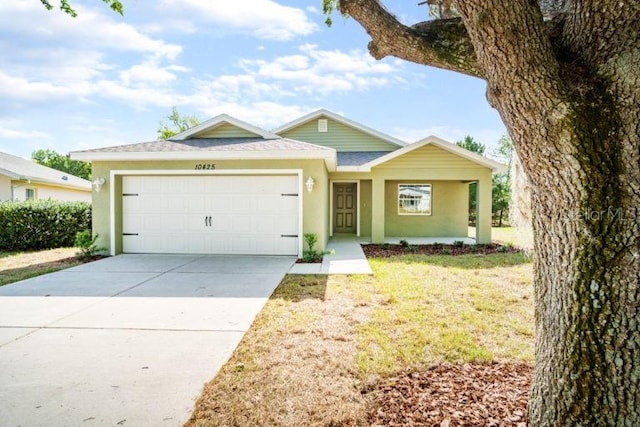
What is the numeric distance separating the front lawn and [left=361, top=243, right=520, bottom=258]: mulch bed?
3941mm

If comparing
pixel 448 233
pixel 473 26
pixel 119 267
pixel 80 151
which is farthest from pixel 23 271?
pixel 448 233

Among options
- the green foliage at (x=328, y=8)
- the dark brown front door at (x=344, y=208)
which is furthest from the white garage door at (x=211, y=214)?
the dark brown front door at (x=344, y=208)

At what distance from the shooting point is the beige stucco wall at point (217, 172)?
8891 mm

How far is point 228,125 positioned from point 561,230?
10.9 meters

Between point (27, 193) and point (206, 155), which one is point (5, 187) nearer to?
point (27, 193)

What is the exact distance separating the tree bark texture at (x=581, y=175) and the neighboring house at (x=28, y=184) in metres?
18.7

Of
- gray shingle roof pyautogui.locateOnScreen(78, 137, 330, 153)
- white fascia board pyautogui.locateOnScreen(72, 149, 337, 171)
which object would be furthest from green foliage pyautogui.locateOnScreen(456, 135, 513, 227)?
white fascia board pyautogui.locateOnScreen(72, 149, 337, 171)

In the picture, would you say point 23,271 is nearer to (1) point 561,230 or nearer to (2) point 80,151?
(2) point 80,151

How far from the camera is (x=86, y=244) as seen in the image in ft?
29.1

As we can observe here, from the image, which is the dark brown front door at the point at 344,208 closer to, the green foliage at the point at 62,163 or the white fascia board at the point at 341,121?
the white fascia board at the point at 341,121

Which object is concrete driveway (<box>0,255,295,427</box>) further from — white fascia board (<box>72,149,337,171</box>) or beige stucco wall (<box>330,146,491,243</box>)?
beige stucco wall (<box>330,146,491,243</box>)

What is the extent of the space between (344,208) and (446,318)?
34.9ft

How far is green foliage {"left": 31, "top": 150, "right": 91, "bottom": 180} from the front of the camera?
144 ft

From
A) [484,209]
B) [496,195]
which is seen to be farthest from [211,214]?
[496,195]
